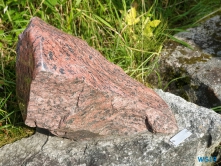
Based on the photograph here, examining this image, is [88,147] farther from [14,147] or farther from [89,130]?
[14,147]

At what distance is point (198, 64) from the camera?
113 inches

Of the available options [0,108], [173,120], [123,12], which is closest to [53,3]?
[123,12]

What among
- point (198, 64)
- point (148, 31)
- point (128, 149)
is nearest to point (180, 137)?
point (128, 149)

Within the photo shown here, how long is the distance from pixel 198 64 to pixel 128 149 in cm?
112

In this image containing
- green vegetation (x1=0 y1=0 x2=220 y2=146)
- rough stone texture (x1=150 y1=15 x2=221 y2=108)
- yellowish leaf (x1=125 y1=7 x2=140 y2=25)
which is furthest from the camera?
yellowish leaf (x1=125 y1=7 x2=140 y2=25)

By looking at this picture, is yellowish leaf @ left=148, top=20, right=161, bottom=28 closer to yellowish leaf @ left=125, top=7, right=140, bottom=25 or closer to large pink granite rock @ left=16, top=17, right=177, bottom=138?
yellowish leaf @ left=125, top=7, right=140, bottom=25

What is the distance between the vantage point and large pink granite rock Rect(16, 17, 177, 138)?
5.74 ft

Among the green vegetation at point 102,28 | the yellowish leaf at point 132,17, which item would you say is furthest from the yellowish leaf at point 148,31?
the yellowish leaf at point 132,17

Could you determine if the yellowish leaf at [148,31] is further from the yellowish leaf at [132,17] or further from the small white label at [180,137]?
the small white label at [180,137]

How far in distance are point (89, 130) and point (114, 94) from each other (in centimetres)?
30

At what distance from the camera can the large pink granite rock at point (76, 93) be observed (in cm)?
175

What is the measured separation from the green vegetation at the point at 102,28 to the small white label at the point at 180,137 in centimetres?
81

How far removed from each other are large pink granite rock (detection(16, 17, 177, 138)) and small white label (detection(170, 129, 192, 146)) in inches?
2.0

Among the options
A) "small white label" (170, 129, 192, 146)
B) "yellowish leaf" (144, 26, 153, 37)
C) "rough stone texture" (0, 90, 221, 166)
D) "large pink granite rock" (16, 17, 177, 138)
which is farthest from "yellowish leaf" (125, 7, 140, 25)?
"small white label" (170, 129, 192, 146)
